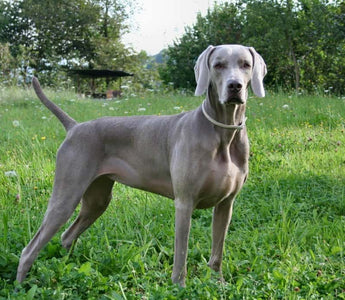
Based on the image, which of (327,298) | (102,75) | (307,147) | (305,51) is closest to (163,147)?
(327,298)

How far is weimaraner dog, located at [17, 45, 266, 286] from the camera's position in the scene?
7.62 ft

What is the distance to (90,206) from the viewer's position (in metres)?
2.97

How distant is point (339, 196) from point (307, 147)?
1.34 m

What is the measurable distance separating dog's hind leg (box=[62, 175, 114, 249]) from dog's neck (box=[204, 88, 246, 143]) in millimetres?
924

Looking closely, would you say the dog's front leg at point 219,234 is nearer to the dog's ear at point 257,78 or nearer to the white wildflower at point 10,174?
the dog's ear at point 257,78

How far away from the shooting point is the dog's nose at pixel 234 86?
7.05 feet

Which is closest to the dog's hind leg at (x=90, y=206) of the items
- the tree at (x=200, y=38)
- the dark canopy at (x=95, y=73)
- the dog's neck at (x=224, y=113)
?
the dog's neck at (x=224, y=113)

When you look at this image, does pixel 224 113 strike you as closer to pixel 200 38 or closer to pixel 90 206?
pixel 90 206

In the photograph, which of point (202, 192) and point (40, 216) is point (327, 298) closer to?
point (202, 192)

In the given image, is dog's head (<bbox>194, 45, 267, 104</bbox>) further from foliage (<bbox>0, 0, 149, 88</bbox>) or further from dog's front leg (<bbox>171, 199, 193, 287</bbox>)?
foliage (<bbox>0, 0, 149, 88</bbox>)

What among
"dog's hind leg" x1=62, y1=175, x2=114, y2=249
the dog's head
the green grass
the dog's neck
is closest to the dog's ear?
the dog's head

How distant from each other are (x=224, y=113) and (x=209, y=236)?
1131 millimetres

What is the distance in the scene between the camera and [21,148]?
16.7 feet

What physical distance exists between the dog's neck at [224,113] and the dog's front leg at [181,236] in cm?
41
